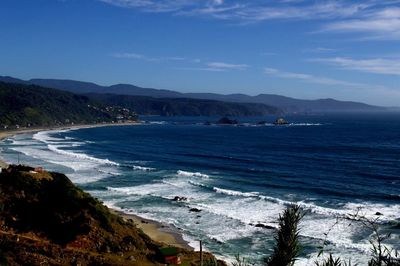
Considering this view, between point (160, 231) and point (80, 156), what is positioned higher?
point (80, 156)

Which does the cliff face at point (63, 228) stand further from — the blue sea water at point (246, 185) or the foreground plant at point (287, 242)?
the foreground plant at point (287, 242)

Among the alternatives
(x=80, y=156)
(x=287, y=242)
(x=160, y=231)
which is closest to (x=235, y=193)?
(x=160, y=231)

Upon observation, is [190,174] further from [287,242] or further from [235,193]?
[287,242]

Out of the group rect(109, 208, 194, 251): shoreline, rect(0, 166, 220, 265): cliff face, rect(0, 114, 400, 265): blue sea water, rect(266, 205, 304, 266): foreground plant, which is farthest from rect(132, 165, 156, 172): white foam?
rect(266, 205, 304, 266): foreground plant

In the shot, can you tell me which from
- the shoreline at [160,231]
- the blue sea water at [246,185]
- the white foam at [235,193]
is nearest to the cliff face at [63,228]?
the shoreline at [160,231]

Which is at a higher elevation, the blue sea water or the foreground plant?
the foreground plant

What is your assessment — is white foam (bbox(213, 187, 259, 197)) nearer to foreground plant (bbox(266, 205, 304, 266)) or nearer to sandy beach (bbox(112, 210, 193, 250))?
Result: sandy beach (bbox(112, 210, 193, 250))
